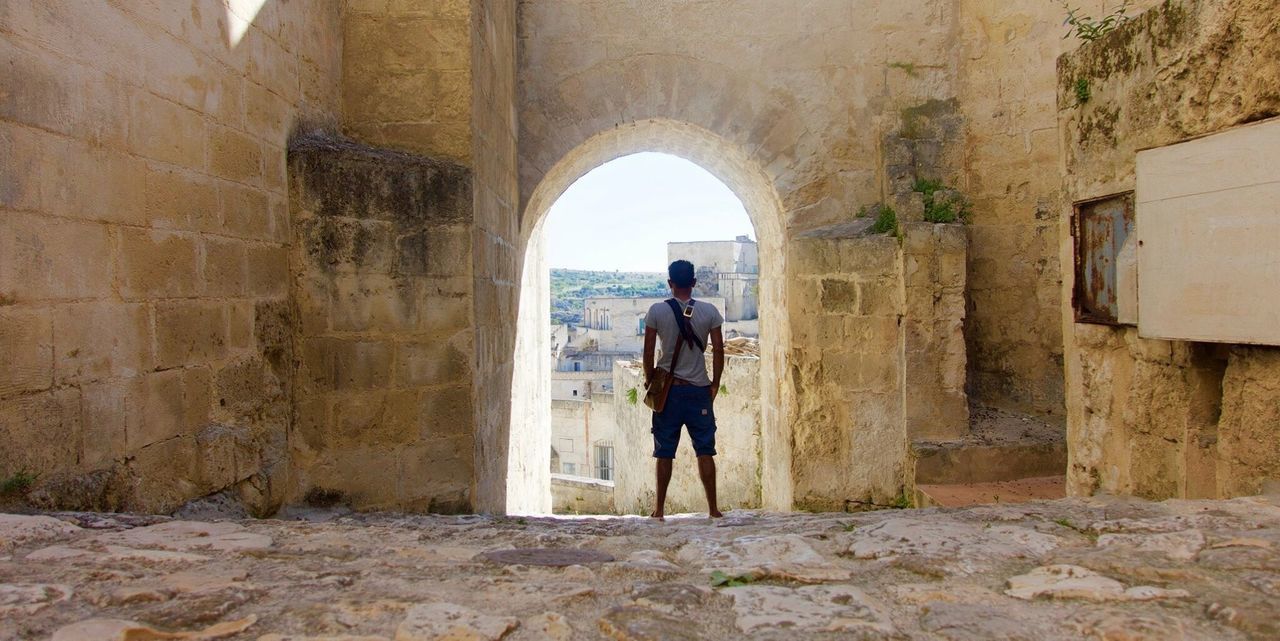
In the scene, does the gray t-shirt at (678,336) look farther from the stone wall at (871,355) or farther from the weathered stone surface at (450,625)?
the weathered stone surface at (450,625)

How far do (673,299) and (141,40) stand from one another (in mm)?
2875

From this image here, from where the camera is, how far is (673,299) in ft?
14.9

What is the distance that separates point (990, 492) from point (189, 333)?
4730 millimetres

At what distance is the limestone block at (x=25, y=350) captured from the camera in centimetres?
206

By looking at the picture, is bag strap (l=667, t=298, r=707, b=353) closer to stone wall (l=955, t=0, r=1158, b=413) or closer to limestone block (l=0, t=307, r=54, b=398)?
stone wall (l=955, t=0, r=1158, b=413)

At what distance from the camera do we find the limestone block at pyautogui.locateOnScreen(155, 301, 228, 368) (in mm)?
2717

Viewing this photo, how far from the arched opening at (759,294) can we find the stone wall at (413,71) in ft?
5.85

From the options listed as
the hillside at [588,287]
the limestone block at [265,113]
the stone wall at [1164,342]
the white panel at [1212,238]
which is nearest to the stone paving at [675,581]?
the stone wall at [1164,342]

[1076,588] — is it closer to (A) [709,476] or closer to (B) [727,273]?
(A) [709,476]

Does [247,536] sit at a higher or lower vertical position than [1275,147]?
lower

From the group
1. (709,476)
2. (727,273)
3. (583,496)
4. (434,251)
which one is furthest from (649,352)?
(727,273)

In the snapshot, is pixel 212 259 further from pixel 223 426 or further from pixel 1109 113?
pixel 1109 113

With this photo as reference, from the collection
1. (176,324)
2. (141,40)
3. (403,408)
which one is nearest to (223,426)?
(176,324)

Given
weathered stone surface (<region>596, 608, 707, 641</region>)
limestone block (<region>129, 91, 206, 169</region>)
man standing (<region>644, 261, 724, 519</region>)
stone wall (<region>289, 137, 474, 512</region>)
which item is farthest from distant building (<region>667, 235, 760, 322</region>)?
weathered stone surface (<region>596, 608, 707, 641</region>)
